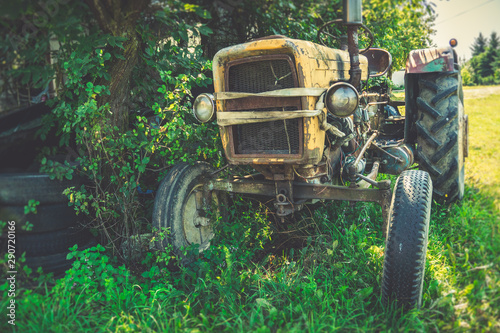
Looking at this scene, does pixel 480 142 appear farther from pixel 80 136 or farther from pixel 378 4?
pixel 80 136

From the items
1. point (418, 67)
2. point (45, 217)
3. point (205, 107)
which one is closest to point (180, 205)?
point (205, 107)

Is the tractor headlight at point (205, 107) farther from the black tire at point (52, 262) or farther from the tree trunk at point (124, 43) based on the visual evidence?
the black tire at point (52, 262)

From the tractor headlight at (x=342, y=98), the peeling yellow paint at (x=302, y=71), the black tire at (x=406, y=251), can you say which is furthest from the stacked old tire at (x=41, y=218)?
the black tire at (x=406, y=251)

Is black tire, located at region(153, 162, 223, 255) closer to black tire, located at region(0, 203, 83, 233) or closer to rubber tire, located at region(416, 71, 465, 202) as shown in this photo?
black tire, located at region(0, 203, 83, 233)

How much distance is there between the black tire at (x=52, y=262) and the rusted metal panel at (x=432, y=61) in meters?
3.28

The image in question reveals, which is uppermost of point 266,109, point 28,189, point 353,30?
point 353,30

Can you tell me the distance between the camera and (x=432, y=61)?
347 cm

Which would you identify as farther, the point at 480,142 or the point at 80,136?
the point at 480,142

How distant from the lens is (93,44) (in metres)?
2.71

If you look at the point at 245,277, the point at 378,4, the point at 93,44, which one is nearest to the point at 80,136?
the point at 93,44

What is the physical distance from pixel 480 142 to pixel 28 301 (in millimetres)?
6019

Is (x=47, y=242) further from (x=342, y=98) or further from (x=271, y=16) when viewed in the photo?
(x=271, y=16)

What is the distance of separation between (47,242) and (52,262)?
0.14m

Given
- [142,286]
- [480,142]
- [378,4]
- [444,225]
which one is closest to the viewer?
[142,286]
